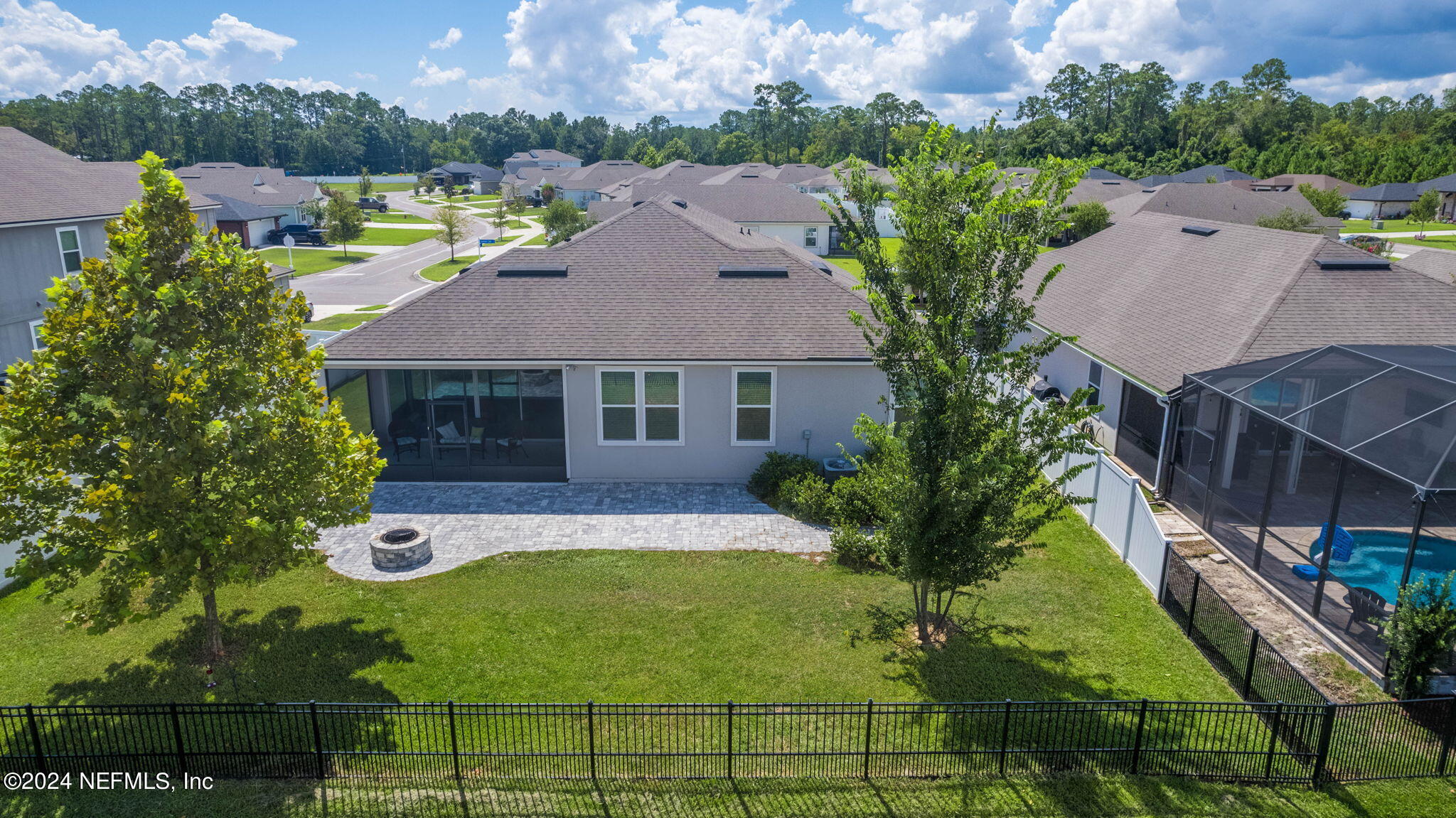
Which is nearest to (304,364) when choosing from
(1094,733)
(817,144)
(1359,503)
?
(1094,733)

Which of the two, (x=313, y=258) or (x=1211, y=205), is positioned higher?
(x=1211, y=205)

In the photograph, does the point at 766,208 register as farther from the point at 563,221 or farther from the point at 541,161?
the point at 541,161

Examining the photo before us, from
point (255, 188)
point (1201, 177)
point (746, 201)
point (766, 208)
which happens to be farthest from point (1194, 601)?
point (1201, 177)

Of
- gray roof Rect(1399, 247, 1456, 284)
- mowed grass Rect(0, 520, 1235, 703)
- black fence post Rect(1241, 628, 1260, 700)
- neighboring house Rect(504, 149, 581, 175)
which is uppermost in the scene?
neighboring house Rect(504, 149, 581, 175)

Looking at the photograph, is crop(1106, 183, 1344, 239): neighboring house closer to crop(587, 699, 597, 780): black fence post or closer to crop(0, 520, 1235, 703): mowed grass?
crop(0, 520, 1235, 703): mowed grass

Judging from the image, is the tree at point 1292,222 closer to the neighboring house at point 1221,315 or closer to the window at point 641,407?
the neighboring house at point 1221,315

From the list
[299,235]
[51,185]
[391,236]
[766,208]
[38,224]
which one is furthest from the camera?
[391,236]

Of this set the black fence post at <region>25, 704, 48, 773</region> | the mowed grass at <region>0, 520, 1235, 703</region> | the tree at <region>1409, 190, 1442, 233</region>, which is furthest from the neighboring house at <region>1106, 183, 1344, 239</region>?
the black fence post at <region>25, 704, 48, 773</region>

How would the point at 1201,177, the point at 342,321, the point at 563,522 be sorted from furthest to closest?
the point at 1201,177, the point at 342,321, the point at 563,522
